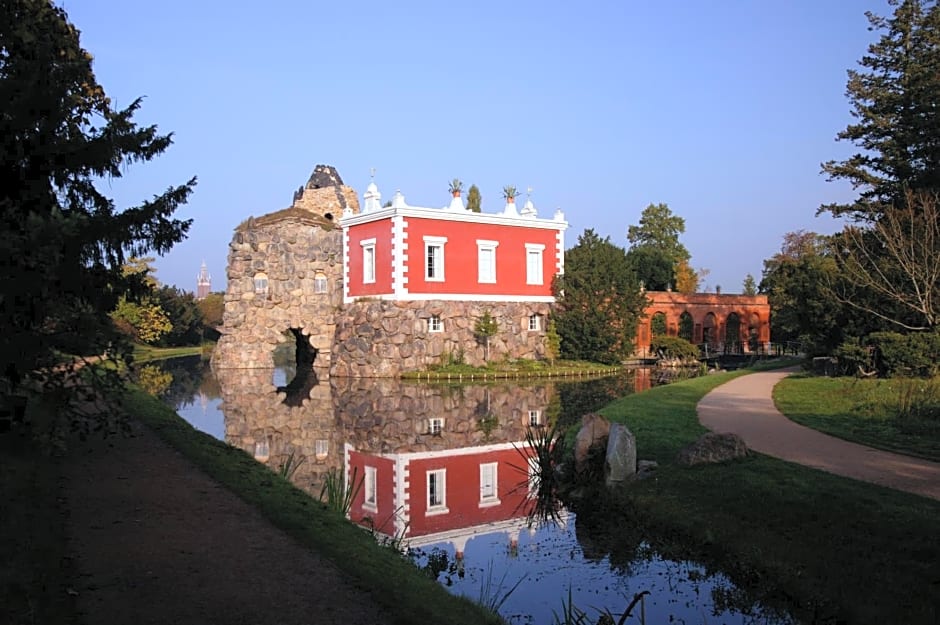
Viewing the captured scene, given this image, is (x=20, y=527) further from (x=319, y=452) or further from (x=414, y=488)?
(x=319, y=452)

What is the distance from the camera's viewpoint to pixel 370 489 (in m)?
11.5

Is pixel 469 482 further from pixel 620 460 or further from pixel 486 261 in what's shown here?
pixel 486 261

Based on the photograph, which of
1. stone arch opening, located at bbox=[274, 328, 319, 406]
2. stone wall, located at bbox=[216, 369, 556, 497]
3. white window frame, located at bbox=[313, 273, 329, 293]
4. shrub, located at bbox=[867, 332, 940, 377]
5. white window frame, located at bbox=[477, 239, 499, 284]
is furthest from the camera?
white window frame, located at bbox=[313, 273, 329, 293]

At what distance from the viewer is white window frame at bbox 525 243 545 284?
108 feet

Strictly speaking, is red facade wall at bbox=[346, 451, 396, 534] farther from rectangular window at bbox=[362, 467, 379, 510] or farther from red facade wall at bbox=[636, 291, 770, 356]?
red facade wall at bbox=[636, 291, 770, 356]

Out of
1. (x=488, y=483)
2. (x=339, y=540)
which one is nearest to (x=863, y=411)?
(x=488, y=483)

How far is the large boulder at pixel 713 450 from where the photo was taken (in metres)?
10.1

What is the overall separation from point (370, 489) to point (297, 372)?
22.4m

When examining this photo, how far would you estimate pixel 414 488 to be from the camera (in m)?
11.6

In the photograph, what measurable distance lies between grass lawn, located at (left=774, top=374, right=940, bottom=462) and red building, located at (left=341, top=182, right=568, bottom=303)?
13.8 metres

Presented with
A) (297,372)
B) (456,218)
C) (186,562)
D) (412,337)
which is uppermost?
(456,218)

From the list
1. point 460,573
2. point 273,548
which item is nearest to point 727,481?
point 460,573

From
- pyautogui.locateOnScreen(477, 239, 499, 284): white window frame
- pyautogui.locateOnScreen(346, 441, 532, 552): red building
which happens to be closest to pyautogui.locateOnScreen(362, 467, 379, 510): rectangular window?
pyautogui.locateOnScreen(346, 441, 532, 552): red building

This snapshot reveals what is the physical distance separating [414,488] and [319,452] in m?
3.19
